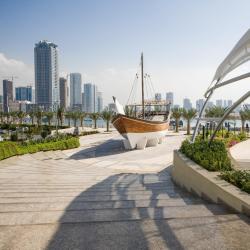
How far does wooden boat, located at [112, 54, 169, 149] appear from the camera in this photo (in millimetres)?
24688

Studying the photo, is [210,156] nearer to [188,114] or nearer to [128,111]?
[188,114]

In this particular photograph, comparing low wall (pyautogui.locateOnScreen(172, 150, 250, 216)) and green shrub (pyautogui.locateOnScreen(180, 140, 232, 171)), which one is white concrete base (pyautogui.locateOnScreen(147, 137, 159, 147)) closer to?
green shrub (pyautogui.locateOnScreen(180, 140, 232, 171))

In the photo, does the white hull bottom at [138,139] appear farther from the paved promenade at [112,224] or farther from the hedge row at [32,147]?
the paved promenade at [112,224]

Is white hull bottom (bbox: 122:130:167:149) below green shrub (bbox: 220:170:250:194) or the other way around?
below

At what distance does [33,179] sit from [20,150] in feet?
25.6

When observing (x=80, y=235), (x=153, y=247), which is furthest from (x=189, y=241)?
(x=80, y=235)

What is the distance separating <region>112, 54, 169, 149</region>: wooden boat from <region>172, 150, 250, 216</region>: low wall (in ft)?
43.7

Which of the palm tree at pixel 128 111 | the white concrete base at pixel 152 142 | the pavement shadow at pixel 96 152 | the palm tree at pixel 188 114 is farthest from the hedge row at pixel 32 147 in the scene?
the palm tree at pixel 188 114

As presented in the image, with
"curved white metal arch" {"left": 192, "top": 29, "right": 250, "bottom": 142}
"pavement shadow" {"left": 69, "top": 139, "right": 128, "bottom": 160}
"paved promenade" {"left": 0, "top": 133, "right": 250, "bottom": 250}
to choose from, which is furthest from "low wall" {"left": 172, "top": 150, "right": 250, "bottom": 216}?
"pavement shadow" {"left": 69, "top": 139, "right": 128, "bottom": 160}

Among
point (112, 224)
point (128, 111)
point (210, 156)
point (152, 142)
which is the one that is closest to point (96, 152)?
Answer: point (152, 142)

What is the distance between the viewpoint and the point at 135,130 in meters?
25.5

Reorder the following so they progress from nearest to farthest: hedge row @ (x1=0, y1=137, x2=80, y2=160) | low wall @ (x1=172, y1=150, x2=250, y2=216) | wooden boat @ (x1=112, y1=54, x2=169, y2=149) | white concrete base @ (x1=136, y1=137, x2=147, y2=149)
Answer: low wall @ (x1=172, y1=150, x2=250, y2=216) → hedge row @ (x1=0, y1=137, x2=80, y2=160) → wooden boat @ (x1=112, y1=54, x2=169, y2=149) → white concrete base @ (x1=136, y1=137, x2=147, y2=149)

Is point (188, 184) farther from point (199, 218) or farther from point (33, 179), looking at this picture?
point (33, 179)

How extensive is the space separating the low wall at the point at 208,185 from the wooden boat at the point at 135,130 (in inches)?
525
